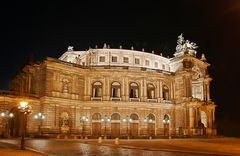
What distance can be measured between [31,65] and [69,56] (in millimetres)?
15001

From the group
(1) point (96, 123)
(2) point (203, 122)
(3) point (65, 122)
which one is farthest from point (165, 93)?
(3) point (65, 122)

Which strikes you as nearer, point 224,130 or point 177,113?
point 177,113

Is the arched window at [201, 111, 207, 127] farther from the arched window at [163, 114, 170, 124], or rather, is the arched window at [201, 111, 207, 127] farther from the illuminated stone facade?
the arched window at [163, 114, 170, 124]

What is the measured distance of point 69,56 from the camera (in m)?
76.2

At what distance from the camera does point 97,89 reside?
6625cm

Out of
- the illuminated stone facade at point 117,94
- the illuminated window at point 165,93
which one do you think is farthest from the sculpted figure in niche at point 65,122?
the illuminated window at point 165,93

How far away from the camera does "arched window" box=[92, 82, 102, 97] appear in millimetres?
65500

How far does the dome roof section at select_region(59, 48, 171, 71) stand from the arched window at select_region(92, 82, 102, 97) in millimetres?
6749

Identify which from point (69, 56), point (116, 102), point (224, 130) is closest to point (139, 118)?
point (116, 102)

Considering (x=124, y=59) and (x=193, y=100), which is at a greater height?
(x=124, y=59)

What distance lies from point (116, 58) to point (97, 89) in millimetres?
10181

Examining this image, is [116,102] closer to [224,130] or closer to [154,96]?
[154,96]

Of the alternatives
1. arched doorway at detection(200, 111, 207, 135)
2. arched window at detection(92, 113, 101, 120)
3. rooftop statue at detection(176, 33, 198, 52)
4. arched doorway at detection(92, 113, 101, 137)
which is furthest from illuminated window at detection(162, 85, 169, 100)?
arched doorway at detection(92, 113, 101, 137)

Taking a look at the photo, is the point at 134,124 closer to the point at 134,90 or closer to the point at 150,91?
the point at 134,90
